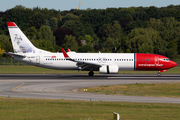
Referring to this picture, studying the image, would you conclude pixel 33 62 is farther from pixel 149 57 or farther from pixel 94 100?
pixel 94 100

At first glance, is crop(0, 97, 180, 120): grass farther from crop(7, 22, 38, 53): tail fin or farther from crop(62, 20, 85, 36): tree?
crop(62, 20, 85, 36): tree

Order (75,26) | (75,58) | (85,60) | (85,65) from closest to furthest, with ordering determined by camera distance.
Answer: (85,65)
(85,60)
(75,58)
(75,26)

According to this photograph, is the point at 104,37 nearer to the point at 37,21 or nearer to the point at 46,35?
the point at 37,21

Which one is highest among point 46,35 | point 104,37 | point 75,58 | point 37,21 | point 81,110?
point 37,21

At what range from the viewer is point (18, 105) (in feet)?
67.7

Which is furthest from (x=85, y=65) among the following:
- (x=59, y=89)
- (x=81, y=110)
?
(x=81, y=110)

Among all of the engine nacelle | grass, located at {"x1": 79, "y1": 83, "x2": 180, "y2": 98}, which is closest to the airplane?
the engine nacelle

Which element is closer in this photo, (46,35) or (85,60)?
(85,60)

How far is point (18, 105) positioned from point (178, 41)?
120 metres

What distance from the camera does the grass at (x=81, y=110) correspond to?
660 inches

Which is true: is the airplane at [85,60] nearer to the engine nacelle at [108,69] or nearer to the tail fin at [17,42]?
the tail fin at [17,42]

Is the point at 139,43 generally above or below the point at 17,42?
above

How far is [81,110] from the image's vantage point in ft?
61.8

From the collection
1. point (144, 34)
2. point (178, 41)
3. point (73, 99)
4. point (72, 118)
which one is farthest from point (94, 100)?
point (178, 41)
